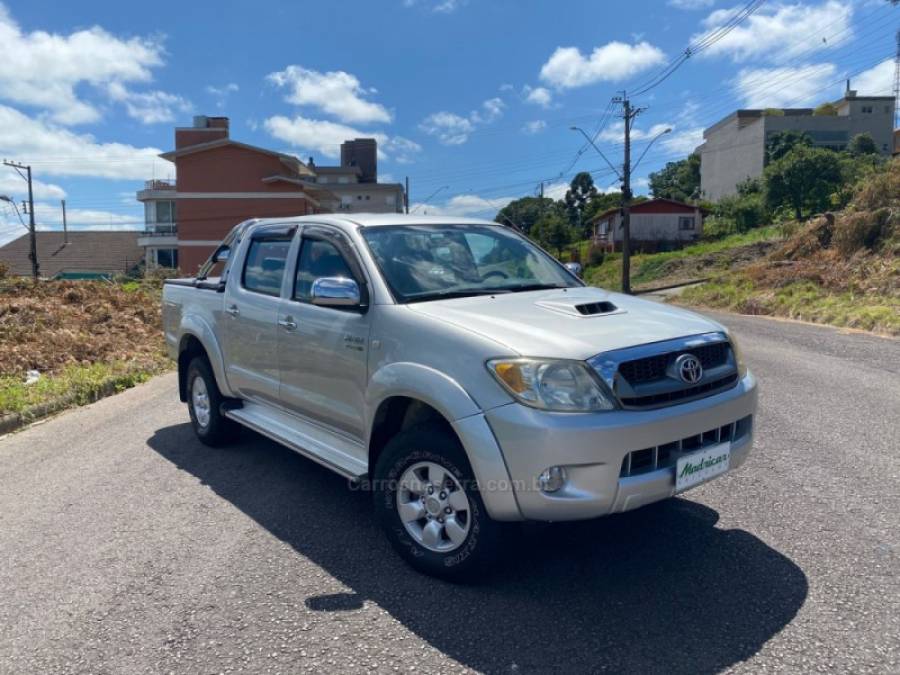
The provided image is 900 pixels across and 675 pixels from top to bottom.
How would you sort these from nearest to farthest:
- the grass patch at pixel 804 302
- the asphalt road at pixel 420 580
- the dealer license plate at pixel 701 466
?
the asphalt road at pixel 420 580 < the dealer license plate at pixel 701 466 < the grass patch at pixel 804 302

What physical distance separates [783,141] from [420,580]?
78155mm

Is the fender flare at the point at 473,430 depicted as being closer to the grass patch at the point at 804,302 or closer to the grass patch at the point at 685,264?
the grass patch at the point at 804,302

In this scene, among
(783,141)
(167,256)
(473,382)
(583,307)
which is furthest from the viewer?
(783,141)

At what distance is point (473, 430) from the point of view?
3305 mm

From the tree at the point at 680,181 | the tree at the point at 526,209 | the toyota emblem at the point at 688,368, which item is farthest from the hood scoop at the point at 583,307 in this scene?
the tree at the point at 680,181

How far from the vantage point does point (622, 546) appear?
4008 millimetres

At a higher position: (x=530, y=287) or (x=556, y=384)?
(x=530, y=287)

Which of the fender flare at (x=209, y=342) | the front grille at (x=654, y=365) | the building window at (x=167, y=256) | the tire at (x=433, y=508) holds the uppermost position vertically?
the building window at (x=167, y=256)

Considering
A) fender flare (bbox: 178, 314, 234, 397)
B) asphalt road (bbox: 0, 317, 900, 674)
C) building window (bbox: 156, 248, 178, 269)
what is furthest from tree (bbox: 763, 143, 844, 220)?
fender flare (bbox: 178, 314, 234, 397)

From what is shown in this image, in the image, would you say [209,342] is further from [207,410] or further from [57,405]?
[57,405]

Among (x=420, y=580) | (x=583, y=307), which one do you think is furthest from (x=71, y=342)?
(x=583, y=307)

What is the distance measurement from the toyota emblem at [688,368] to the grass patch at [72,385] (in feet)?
23.1

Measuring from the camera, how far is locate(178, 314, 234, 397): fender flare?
585cm

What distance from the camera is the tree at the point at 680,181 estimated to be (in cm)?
10006
